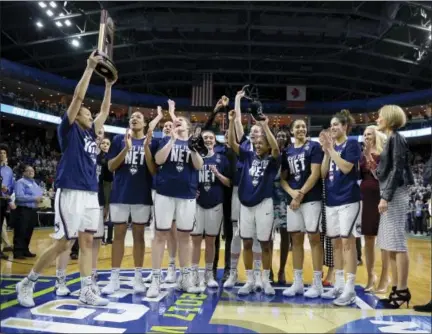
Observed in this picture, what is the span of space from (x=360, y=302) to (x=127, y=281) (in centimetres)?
236

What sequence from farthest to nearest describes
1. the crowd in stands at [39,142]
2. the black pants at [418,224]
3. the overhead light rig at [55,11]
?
the crowd in stands at [39,142] → the overhead light rig at [55,11] → the black pants at [418,224]

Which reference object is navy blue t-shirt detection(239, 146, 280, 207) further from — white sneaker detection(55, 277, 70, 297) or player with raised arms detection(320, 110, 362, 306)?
white sneaker detection(55, 277, 70, 297)

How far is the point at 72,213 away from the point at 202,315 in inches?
50.9

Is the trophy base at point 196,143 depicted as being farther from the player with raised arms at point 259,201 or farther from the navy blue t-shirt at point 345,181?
the navy blue t-shirt at point 345,181

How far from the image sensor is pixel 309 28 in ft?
57.8

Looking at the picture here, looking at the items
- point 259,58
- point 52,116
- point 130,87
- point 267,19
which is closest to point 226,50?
point 259,58

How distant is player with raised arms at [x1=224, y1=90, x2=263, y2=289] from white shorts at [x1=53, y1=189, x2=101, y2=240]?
1.64 meters

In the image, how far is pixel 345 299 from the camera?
11.3 feet

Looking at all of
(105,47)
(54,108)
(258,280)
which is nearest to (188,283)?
(258,280)

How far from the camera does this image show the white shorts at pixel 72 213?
315 centimetres

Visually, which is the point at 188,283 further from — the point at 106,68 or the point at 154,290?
the point at 106,68

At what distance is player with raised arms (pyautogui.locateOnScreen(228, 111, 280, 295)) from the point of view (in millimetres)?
3863

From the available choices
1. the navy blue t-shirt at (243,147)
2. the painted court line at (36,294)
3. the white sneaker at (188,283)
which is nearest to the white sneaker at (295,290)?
the white sneaker at (188,283)

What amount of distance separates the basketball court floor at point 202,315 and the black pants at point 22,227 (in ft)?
6.89
